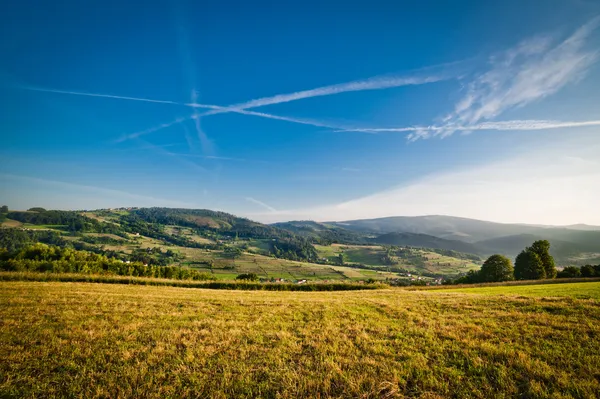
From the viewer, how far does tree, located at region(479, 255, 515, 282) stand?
61.0m

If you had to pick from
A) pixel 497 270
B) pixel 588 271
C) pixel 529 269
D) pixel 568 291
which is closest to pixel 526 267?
pixel 529 269

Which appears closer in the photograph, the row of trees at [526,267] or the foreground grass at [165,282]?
the foreground grass at [165,282]

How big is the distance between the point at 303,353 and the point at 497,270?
74.8m

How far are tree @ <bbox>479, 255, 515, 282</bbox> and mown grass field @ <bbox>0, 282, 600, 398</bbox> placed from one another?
62234 millimetres

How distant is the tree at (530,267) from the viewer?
56188mm

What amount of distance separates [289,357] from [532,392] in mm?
5619

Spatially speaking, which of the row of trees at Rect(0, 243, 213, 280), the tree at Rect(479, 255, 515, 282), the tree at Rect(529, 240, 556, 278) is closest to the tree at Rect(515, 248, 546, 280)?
the tree at Rect(529, 240, 556, 278)

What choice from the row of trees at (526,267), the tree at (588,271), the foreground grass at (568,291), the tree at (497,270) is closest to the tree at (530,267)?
the row of trees at (526,267)

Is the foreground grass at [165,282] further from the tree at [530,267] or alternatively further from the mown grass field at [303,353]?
the tree at [530,267]

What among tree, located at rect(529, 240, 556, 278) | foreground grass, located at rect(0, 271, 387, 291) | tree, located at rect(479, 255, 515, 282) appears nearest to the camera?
foreground grass, located at rect(0, 271, 387, 291)

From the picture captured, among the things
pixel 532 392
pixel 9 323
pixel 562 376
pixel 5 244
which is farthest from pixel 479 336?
pixel 5 244

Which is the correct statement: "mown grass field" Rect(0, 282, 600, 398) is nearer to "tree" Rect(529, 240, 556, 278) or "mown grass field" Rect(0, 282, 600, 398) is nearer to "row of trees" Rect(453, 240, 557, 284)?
"row of trees" Rect(453, 240, 557, 284)

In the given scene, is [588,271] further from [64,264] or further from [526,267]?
[64,264]

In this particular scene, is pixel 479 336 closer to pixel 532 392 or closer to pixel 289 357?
pixel 532 392
